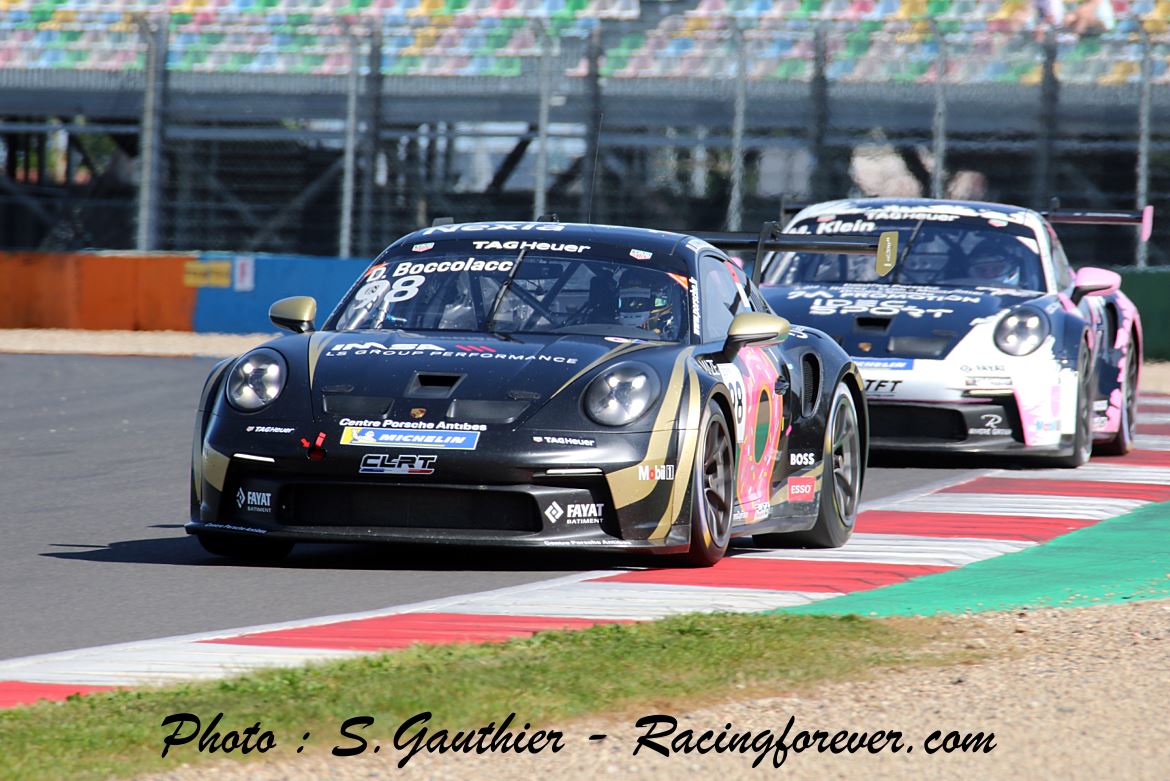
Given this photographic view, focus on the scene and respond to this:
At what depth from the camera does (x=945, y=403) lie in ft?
37.1

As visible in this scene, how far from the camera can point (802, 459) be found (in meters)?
8.11

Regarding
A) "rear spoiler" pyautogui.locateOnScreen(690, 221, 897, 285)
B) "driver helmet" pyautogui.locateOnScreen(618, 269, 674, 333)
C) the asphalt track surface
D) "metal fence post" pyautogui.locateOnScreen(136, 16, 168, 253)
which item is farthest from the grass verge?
"metal fence post" pyautogui.locateOnScreen(136, 16, 168, 253)

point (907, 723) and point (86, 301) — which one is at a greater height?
point (907, 723)

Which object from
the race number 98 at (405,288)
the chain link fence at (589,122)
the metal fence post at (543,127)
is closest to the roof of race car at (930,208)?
the race number 98 at (405,288)

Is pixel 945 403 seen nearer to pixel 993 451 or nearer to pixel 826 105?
pixel 993 451

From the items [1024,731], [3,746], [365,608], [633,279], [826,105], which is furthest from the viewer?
[826,105]

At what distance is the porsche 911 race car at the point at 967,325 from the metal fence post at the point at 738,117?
10.6 m

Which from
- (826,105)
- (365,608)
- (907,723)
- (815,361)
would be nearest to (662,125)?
(826,105)

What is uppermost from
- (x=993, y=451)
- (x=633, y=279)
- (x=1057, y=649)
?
(x=633, y=279)

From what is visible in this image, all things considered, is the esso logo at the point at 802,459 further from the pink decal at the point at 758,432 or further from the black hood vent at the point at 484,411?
the black hood vent at the point at 484,411

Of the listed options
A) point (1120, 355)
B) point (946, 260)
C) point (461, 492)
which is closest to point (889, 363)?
point (946, 260)

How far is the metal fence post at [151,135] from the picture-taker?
24.8 m

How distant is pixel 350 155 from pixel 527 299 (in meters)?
16.9

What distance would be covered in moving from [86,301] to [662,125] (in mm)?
6851
